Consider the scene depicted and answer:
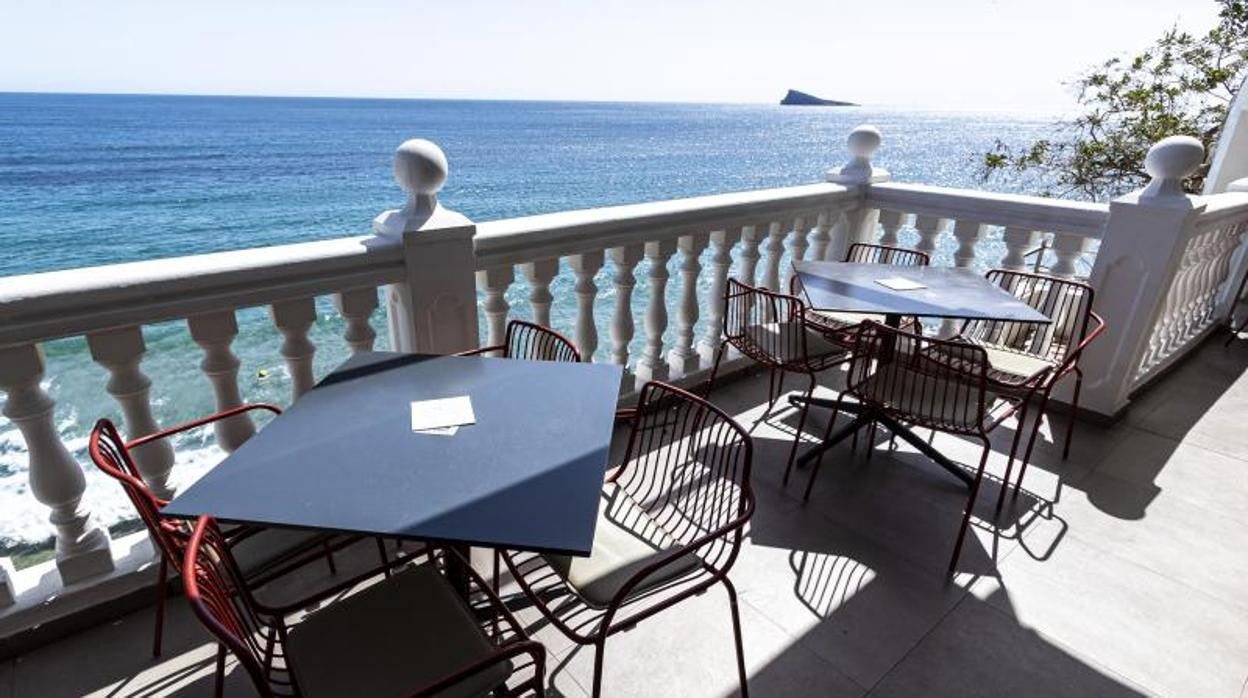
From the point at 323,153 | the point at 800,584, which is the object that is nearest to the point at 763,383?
the point at 800,584

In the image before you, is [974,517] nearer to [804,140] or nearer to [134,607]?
[134,607]

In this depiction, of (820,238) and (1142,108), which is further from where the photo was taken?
(1142,108)

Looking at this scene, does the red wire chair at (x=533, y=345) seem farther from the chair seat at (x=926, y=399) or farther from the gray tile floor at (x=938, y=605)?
the chair seat at (x=926, y=399)

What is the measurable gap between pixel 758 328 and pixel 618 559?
5.91ft

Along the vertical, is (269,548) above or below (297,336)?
below

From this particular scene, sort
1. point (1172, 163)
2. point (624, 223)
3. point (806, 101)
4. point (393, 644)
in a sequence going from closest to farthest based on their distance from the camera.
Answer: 1. point (393, 644)
2. point (624, 223)
3. point (1172, 163)
4. point (806, 101)

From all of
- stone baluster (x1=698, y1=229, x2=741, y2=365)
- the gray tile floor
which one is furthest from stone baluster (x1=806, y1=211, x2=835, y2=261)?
the gray tile floor

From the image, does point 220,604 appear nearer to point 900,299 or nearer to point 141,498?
point 141,498

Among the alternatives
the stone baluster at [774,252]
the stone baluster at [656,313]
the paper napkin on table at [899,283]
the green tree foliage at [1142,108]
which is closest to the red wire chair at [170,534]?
the stone baluster at [656,313]

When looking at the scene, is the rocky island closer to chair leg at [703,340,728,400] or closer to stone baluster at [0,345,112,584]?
chair leg at [703,340,728,400]

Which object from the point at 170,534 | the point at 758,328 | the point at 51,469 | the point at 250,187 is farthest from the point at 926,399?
the point at 250,187

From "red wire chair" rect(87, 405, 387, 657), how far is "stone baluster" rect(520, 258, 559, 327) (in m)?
1.18

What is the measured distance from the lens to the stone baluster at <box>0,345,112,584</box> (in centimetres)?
160

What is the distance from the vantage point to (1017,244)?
337 centimetres
